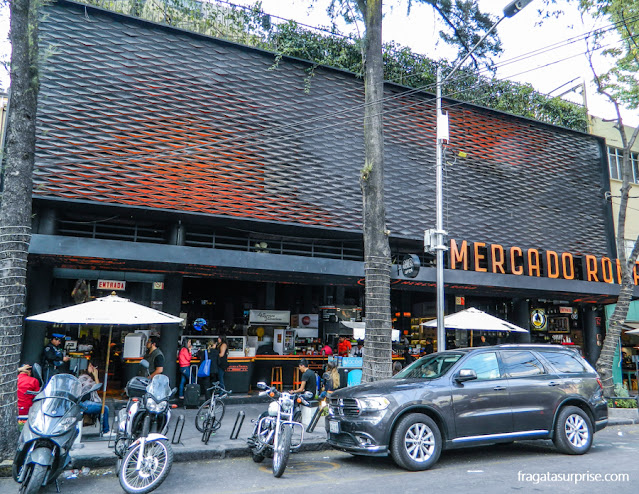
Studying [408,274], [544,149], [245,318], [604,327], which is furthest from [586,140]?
[245,318]

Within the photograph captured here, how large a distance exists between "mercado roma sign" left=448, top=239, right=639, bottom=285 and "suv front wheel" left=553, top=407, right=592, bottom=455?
7.33 metres

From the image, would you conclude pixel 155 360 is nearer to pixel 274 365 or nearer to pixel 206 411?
pixel 206 411

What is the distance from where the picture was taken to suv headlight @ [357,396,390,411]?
24.0 feet

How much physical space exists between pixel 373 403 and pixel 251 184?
8.12 meters

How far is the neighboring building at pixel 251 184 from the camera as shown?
40.4 ft

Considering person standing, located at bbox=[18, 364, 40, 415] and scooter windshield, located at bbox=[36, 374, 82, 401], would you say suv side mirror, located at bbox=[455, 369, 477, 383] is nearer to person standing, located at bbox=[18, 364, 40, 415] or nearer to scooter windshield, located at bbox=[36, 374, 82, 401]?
scooter windshield, located at bbox=[36, 374, 82, 401]

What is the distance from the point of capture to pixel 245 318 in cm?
1975

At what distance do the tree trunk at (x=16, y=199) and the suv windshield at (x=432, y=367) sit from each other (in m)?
6.23

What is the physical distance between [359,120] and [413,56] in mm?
4203

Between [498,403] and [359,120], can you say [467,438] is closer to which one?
[498,403]

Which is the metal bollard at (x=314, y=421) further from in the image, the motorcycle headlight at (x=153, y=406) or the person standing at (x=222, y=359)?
the person standing at (x=222, y=359)

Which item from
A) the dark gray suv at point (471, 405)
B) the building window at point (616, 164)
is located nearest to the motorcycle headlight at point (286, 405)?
the dark gray suv at point (471, 405)

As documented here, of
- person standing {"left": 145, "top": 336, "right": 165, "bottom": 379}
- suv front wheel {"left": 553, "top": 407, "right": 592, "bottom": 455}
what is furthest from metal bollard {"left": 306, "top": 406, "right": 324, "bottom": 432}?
suv front wheel {"left": 553, "top": 407, "right": 592, "bottom": 455}

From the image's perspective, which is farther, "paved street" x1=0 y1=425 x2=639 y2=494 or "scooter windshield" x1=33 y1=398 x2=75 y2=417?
"paved street" x1=0 y1=425 x2=639 y2=494
